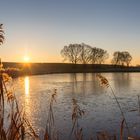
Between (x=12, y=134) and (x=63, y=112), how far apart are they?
13.0m

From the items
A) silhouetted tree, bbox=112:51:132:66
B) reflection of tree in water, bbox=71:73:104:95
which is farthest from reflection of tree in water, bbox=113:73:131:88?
silhouetted tree, bbox=112:51:132:66

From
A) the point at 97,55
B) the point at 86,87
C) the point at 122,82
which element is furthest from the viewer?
the point at 97,55

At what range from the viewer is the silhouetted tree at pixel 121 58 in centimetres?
11056

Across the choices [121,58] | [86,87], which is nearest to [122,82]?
[86,87]

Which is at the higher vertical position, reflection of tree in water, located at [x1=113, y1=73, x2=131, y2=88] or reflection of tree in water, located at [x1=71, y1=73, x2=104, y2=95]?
reflection of tree in water, located at [x1=113, y1=73, x2=131, y2=88]

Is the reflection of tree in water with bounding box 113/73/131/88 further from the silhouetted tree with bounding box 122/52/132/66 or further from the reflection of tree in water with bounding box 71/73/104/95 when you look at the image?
the silhouetted tree with bounding box 122/52/132/66

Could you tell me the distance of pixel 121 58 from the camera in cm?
11181

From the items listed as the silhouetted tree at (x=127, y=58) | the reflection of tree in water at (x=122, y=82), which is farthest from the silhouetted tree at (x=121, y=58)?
the reflection of tree in water at (x=122, y=82)

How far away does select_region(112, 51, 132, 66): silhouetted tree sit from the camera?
110562mm

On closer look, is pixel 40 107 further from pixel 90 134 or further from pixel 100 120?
pixel 90 134

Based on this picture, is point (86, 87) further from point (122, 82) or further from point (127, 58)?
point (127, 58)

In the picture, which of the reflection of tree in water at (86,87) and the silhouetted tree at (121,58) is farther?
the silhouetted tree at (121,58)

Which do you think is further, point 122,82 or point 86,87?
point 122,82

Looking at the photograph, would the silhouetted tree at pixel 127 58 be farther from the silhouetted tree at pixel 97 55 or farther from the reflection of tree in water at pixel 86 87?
the reflection of tree in water at pixel 86 87
